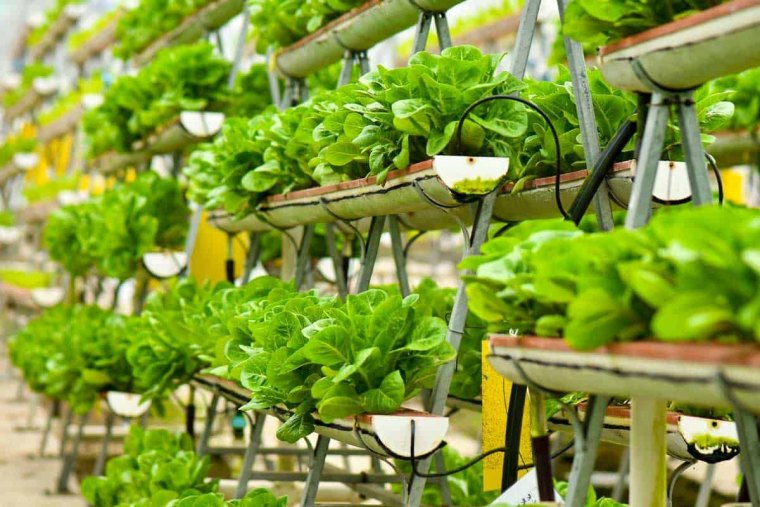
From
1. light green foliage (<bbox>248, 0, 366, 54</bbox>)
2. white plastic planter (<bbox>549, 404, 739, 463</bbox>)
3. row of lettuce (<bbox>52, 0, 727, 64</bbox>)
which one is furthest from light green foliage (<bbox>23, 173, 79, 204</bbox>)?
white plastic planter (<bbox>549, 404, 739, 463</bbox>)

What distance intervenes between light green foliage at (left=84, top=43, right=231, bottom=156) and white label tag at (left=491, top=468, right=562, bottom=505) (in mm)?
2724

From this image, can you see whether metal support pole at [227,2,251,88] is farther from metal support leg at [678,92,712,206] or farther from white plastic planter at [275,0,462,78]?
metal support leg at [678,92,712,206]

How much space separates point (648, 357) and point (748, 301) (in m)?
0.12

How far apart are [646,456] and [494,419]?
47cm

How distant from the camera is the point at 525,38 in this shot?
203 centimetres

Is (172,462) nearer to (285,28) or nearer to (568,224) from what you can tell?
(285,28)

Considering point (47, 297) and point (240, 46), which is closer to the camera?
point (240, 46)

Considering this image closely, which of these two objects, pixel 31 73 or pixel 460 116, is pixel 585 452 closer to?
pixel 460 116

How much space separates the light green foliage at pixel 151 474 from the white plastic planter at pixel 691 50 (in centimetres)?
183

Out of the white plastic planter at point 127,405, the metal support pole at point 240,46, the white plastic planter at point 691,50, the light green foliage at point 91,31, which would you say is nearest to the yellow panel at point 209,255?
the metal support pole at point 240,46

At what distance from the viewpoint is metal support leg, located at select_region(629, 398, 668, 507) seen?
4.86 feet

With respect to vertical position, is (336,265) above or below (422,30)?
below

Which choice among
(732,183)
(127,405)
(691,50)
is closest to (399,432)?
(691,50)

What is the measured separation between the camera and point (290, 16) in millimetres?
3082
